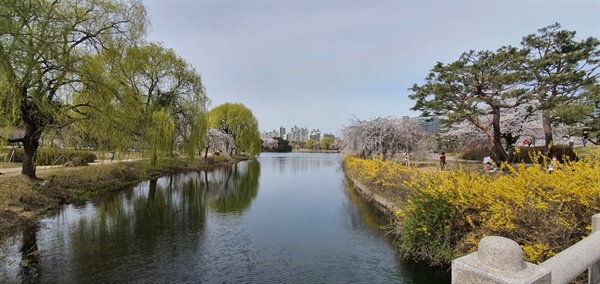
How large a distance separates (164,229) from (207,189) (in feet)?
24.5

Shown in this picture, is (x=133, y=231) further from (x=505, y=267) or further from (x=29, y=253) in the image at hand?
(x=505, y=267)

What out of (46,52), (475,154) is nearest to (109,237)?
(46,52)

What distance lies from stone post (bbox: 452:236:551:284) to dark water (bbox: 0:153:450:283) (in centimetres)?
391

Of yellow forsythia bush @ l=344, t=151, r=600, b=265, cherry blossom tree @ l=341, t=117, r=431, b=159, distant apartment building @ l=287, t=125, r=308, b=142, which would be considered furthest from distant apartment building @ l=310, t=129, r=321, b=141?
yellow forsythia bush @ l=344, t=151, r=600, b=265

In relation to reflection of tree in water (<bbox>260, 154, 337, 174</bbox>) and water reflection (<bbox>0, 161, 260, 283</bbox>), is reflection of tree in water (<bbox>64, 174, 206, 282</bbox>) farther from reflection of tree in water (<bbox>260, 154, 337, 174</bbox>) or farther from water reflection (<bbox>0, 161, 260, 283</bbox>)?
reflection of tree in water (<bbox>260, 154, 337, 174</bbox>)

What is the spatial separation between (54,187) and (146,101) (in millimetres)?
6503

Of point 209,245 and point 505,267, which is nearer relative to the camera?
point 505,267

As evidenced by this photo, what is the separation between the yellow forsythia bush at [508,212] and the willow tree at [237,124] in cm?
3273

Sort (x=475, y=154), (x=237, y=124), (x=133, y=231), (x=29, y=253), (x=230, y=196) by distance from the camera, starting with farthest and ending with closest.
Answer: (x=237, y=124)
(x=475, y=154)
(x=230, y=196)
(x=133, y=231)
(x=29, y=253)

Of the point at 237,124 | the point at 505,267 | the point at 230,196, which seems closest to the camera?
the point at 505,267

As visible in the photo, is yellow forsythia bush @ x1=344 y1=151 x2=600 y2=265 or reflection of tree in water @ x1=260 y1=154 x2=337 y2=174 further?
reflection of tree in water @ x1=260 y1=154 x2=337 y2=174

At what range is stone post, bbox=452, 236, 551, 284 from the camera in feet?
4.60

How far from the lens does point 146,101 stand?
53.7 feet

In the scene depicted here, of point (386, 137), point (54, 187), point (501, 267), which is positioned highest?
point (386, 137)
